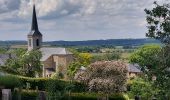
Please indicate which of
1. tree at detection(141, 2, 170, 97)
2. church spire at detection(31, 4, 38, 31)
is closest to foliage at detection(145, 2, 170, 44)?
tree at detection(141, 2, 170, 97)

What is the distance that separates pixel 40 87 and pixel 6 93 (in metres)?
26.8

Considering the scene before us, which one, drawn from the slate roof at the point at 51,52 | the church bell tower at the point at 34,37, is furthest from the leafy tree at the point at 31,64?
the church bell tower at the point at 34,37

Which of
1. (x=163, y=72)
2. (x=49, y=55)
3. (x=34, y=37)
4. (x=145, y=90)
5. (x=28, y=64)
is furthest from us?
(x=34, y=37)

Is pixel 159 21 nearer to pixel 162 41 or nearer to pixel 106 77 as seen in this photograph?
pixel 162 41

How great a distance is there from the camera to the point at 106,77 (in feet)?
167

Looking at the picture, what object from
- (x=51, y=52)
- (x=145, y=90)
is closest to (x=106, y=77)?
(x=145, y=90)

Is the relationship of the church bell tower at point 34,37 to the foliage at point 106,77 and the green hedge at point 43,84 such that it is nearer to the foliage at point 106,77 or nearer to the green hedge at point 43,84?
the foliage at point 106,77

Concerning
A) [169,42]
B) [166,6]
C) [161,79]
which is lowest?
[161,79]

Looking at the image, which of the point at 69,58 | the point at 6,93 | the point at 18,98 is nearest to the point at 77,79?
the point at 18,98

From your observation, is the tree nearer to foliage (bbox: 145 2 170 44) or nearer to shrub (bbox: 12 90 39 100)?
foliage (bbox: 145 2 170 44)

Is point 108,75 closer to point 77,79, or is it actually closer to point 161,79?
point 77,79

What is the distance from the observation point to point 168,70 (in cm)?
1386

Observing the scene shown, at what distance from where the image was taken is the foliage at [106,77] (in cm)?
4984

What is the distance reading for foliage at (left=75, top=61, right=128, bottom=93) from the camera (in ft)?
164
